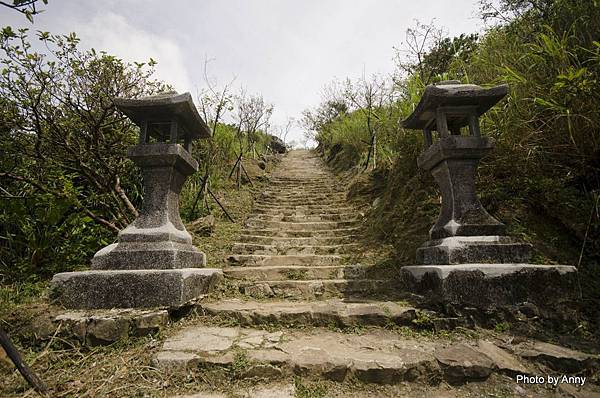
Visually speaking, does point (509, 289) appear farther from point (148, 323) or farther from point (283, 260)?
point (148, 323)

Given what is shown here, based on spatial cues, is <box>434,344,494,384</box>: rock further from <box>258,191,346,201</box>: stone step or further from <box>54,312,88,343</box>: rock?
<box>258,191,346,201</box>: stone step

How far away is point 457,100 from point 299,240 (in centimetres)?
308

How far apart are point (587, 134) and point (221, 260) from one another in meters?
4.49

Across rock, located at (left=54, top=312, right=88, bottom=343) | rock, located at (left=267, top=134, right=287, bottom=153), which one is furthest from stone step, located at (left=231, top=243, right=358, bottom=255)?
rock, located at (left=267, top=134, right=287, bottom=153)

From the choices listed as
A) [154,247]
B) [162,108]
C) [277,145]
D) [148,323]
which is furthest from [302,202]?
[277,145]

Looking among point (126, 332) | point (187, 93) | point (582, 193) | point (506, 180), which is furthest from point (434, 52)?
point (126, 332)

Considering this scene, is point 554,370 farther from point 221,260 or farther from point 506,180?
point 221,260

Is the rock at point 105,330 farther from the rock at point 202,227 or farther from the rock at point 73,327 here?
the rock at point 202,227

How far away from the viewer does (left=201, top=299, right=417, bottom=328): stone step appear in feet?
8.02

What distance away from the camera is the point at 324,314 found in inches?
98.4

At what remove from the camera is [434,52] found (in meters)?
6.27

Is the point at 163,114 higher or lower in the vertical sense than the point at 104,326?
higher

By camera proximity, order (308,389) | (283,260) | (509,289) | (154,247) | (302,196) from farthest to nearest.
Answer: (302,196) → (283,260) → (154,247) → (509,289) → (308,389)

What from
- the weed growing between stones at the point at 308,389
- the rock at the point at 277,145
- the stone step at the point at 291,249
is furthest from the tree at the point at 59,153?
the rock at the point at 277,145
